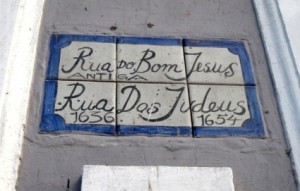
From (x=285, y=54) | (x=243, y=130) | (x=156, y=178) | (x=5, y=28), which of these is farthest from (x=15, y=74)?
(x=285, y=54)

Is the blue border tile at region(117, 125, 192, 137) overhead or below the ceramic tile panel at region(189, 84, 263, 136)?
below

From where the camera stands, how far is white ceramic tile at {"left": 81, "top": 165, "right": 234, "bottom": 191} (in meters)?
1.71

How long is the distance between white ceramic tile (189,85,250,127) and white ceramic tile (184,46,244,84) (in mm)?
39

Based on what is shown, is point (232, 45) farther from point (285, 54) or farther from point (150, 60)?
point (150, 60)

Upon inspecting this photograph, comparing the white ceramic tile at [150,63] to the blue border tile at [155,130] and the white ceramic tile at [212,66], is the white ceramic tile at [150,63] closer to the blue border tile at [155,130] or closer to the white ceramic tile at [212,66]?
the white ceramic tile at [212,66]

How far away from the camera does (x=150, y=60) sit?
213 cm

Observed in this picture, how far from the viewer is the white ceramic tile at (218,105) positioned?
1963 millimetres

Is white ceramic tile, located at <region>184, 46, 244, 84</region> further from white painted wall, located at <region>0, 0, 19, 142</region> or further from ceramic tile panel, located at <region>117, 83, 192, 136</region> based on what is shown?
white painted wall, located at <region>0, 0, 19, 142</region>

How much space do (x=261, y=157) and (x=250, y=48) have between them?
562mm

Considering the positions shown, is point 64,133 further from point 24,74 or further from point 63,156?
point 24,74

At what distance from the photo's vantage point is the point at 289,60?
2.13 metres

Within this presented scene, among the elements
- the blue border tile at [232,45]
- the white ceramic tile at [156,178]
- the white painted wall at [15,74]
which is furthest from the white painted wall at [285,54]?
the white painted wall at [15,74]

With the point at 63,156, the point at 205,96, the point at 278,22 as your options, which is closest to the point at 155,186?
the point at 63,156

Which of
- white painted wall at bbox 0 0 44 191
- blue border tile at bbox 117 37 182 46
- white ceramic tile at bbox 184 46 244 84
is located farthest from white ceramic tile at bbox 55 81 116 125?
white ceramic tile at bbox 184 46 244 84
